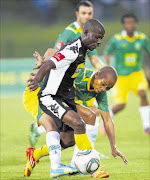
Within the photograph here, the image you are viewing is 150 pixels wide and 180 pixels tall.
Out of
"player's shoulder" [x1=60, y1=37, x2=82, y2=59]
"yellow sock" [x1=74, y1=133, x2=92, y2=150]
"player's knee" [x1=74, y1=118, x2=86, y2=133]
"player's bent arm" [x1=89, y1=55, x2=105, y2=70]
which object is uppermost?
"player's bent arm" [x1=89, y1=55, x2=105, y2=70]

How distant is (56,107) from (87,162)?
28.4 inches

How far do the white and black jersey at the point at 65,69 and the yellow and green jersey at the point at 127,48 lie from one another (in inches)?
223

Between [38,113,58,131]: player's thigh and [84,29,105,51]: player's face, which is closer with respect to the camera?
[84,29,105,51]: player's face

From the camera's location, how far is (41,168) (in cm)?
A: 671

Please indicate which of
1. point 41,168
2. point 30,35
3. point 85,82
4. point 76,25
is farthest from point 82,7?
point 30,35

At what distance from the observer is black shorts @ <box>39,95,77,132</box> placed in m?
5.54

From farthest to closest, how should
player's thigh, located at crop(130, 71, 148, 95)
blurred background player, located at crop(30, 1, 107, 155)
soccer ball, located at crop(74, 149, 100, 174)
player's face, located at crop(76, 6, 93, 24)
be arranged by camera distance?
player's thigh, located at crop(130, 71, 148, 95) < player's face, located at crop(76, 6, 93, 24) < blurred background player, located at crop(30, 1, 107, 155) < soccer ball, located at crop(74, 149, 100, 174)

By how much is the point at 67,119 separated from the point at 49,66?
1.98 ft

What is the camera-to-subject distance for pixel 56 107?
18.3ft

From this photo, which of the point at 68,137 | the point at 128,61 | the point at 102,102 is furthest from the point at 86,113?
the point at 128,61

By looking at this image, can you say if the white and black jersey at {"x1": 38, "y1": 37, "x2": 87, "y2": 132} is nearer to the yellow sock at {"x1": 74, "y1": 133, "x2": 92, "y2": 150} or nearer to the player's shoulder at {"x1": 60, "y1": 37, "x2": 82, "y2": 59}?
the player's shoulder at {"x1": 60, "y1": 37, "x2": 82, "y2": 59}

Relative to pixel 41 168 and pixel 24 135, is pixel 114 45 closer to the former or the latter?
pixel 24 135

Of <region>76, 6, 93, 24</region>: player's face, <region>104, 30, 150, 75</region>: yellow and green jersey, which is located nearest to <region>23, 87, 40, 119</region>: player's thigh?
<region>76, 6, 93, 24</region>: player's face

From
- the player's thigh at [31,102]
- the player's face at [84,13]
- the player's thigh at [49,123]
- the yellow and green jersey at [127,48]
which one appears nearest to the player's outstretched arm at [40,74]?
the player's thigh at [49,123]
